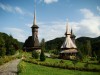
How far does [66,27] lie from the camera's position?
7306 cm

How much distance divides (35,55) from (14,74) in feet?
90.6

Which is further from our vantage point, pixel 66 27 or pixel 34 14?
pixel 34 14

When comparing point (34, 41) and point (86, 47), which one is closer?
point (34, 41)

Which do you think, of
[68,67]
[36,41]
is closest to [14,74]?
[68,67]

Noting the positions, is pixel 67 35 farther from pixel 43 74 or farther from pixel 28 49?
pixel 43 74

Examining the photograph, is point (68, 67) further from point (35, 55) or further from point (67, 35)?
point (67, 35)

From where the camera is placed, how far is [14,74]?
26531mm

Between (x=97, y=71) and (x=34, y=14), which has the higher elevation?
(x=34, y=14)

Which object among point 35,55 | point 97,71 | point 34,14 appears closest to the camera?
point 97,71

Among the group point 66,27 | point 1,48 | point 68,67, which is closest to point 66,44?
point 66,27

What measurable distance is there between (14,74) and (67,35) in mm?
44961

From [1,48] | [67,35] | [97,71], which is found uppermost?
[67,35]

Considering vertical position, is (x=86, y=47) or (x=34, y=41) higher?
(x=34, y=41)

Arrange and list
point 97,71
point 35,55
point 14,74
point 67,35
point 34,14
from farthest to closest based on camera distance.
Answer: point 34,14 < point 67,35 < point 35,55 < point 97,71 < point 14,74
